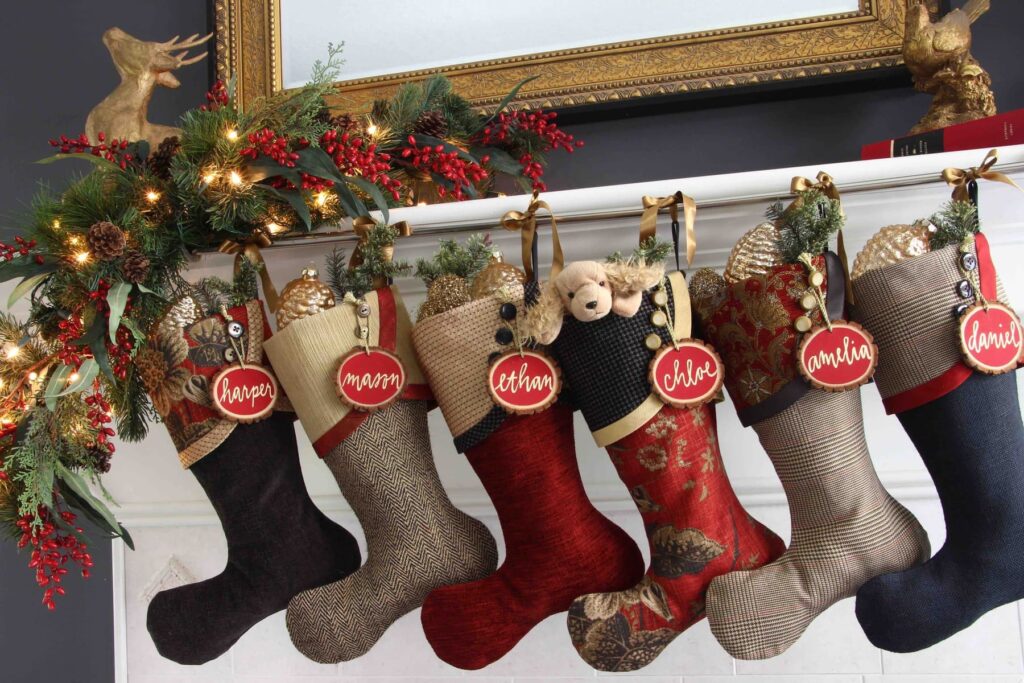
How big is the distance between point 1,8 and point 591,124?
3.86ft

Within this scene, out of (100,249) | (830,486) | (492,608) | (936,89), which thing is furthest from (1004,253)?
(100,249)

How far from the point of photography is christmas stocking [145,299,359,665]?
943 millimetres

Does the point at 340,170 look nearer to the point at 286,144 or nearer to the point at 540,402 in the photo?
the point at 286,144

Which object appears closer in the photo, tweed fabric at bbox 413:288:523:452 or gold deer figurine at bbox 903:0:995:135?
tweed fabric at bbox 413:288:523:452

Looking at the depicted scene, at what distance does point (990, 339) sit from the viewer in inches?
31.6

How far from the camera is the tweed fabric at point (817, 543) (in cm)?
84

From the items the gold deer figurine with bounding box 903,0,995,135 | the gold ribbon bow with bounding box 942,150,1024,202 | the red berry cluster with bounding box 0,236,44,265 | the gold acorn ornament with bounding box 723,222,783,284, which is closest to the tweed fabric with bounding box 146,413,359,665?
the red berry cluster with bounding box 0,236,44,265

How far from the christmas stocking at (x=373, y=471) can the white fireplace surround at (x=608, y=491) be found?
185mm

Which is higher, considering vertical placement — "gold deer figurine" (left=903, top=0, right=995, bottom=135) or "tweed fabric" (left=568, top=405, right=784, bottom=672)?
"gold deer figurine" (left=903, top=0, right=995, bottom=135)

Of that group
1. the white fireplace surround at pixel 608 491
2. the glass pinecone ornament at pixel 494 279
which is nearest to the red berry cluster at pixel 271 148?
the white fireplace surround at pixel 608 491

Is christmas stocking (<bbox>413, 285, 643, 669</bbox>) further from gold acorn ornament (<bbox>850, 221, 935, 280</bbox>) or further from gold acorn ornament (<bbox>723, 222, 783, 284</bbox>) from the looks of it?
gold acorn ornament (<bbox>850, 221, 935, 280</bbox>)

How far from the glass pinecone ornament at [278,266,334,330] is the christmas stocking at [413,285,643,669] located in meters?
0.12

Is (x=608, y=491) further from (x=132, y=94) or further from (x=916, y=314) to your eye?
(x=132, y=94)

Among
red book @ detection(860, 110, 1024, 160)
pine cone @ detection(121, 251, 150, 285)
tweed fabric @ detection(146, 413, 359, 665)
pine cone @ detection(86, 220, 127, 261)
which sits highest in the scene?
red book @ detection(860, 110, 1024, 160)
